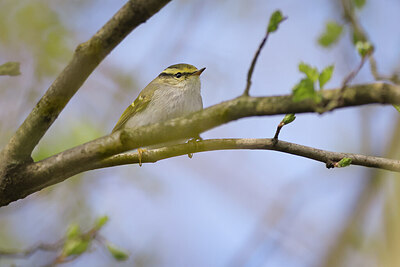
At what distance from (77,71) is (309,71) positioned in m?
1.11

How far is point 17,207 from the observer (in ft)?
14.3

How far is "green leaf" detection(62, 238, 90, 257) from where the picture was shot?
10.5 ft

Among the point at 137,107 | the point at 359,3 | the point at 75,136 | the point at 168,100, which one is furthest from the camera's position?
the point at 75,136

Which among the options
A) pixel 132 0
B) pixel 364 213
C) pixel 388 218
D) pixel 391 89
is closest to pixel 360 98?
pixel 391 89

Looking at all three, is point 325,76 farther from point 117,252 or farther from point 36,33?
point 36,33

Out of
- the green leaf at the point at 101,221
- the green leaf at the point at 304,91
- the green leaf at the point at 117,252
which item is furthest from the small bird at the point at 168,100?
the green leaf at the point at 304,91

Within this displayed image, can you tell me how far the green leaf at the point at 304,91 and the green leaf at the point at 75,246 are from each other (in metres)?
2.30

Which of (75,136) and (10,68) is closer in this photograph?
(10,68)

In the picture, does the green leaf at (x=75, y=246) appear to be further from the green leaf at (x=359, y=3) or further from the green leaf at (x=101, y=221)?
the green leaf at (x=359, y=3)

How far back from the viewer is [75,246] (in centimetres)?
321

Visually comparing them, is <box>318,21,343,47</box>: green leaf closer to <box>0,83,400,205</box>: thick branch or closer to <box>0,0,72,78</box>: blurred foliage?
→ <box>0,83,400,205</box>: thick branch

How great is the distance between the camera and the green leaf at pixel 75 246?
3205 mm

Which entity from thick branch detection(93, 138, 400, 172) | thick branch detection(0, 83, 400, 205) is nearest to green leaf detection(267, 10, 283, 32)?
thick branch detection(0, 83, 400, 205)

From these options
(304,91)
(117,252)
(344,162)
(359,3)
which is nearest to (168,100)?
(117,252)
